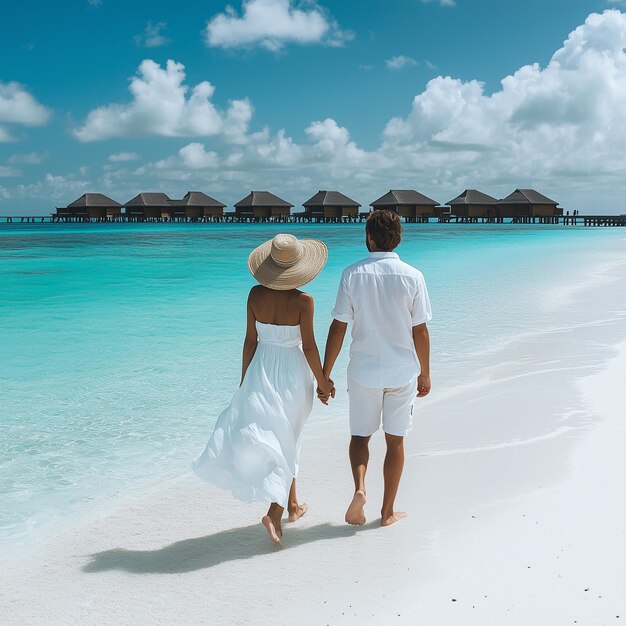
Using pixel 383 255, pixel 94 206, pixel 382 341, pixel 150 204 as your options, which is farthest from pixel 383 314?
pixel 94 206

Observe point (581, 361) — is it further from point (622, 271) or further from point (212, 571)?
point (622, 271)

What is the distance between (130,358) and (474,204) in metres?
57.5

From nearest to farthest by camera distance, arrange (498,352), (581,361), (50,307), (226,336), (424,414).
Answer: (424,414)
(581,361)
(498,352)
(226,336)
(50,307)

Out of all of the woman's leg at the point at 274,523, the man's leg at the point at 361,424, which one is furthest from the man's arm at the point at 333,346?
the woman's leg at the point at 274,523

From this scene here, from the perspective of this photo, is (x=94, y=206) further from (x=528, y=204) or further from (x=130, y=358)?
(x=130, y=358)

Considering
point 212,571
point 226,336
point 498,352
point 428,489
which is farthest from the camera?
point 226,336

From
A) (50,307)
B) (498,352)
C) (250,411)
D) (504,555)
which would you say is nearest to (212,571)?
(250,411)

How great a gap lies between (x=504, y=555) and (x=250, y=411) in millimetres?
1086

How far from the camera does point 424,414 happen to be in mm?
4727

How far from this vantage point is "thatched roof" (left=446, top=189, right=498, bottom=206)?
61188mm

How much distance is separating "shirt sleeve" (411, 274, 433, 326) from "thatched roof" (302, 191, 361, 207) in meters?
57.3

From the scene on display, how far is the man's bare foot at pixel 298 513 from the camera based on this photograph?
292 centimetres

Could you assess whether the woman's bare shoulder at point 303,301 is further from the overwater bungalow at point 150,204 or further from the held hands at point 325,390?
the overwater bungalow at point 150,204

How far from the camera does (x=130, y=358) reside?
7.36 m
